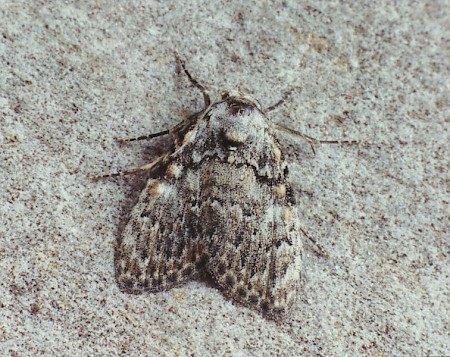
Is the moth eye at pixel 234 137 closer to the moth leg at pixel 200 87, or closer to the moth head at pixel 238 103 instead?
the moth head at pixel 238 103

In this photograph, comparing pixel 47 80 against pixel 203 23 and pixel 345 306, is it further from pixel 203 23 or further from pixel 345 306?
pixel 345 306

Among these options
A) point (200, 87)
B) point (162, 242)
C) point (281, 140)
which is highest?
point (200, 87)

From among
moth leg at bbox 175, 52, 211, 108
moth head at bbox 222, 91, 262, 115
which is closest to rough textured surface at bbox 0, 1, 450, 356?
moth leg at bbox 175, 52, 211, 108

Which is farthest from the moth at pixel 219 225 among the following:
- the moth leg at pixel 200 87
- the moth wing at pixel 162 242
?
the moth leg at pixel 200 87

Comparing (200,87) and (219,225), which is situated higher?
(200,87)

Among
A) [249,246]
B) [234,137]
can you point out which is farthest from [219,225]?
[234,137]

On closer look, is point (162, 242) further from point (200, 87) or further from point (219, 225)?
point (200, 87)

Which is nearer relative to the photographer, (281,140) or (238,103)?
(238,103)
